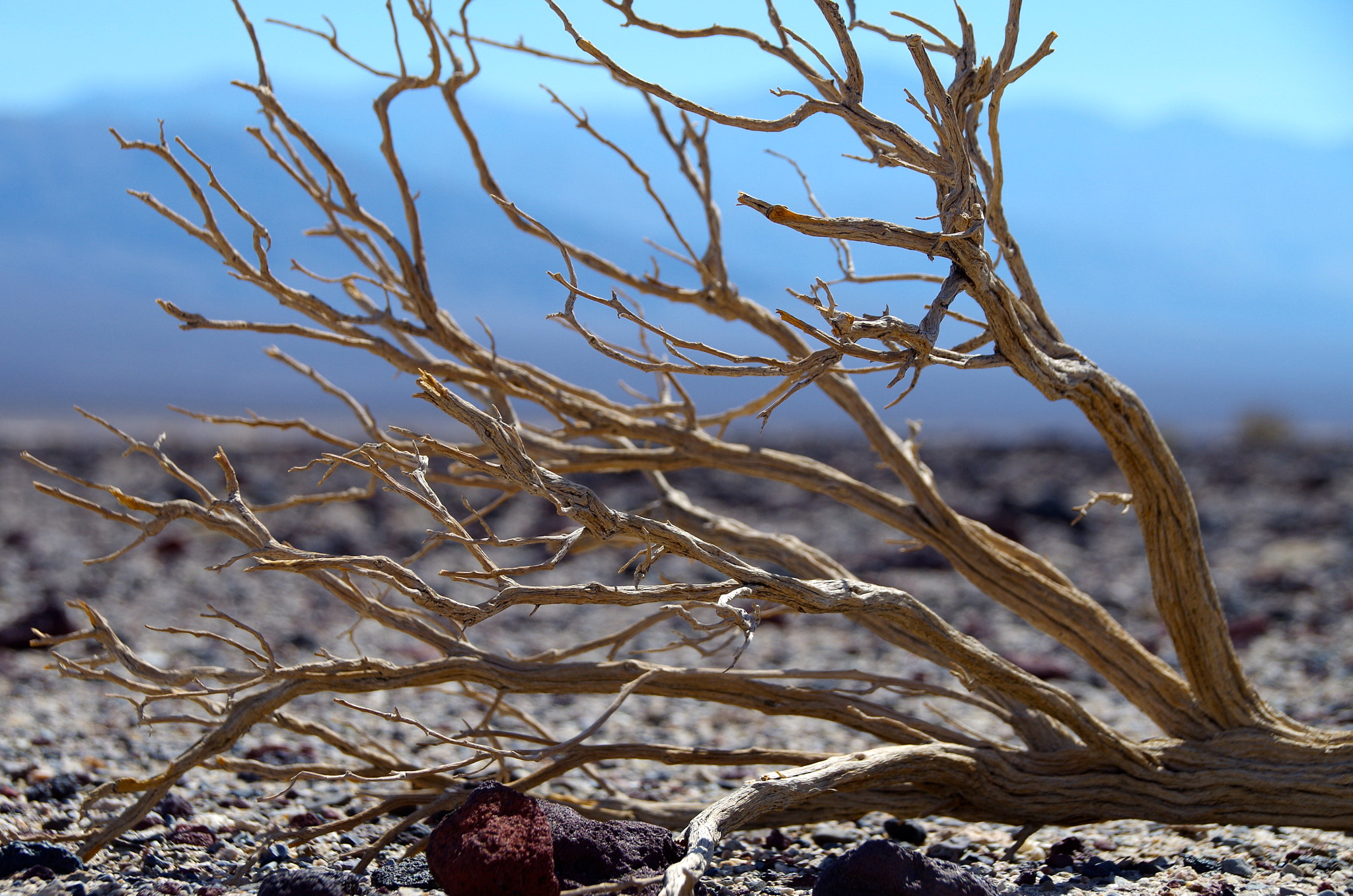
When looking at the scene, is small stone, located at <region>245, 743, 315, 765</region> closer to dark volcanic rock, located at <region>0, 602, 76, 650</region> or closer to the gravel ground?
the gravel ground

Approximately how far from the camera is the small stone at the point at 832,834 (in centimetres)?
383

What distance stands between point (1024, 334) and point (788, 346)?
4.33 ft

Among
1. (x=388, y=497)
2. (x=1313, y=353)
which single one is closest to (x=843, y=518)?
(x=388, y=497)

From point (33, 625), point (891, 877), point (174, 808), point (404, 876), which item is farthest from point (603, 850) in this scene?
point (33, 625)

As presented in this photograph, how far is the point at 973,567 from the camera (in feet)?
13.1

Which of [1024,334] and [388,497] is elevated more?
[388,497]

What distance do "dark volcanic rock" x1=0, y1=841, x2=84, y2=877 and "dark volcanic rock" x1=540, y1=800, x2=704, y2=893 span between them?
4.77 feet

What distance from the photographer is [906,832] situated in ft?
12.7

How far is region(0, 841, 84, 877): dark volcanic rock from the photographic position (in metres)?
3.25

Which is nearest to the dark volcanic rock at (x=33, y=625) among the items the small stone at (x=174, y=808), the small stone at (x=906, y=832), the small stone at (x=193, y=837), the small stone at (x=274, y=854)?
the small stone at (x=174, y=808)

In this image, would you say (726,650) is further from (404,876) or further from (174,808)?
(404,876)

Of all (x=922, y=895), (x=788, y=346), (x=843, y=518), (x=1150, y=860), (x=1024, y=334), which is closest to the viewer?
(x=922, y=895)

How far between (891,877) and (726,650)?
482 cm

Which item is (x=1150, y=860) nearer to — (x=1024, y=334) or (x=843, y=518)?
(x=1024, y=334)
